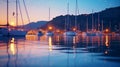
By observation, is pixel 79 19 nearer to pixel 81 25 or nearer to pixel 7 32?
pixel 81 25

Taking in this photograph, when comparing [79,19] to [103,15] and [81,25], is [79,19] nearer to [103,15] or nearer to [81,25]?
[81,25]

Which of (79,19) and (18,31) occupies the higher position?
(79,19)

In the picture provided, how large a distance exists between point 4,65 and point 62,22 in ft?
573

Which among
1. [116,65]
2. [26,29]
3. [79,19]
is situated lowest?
[116,65]

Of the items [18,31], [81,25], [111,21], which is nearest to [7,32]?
[18,31]

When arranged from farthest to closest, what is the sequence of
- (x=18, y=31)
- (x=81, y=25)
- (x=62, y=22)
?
(x=62, y=22) < (x=81, y=25) < (x=18, y=31)

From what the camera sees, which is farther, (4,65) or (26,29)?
(26,29)

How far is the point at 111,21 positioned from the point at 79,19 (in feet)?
67.9

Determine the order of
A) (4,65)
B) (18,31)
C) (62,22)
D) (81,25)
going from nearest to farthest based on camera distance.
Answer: (4,65) < (18,31) < (81,25) < (62,22)

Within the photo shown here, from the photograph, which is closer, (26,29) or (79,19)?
(26,29)

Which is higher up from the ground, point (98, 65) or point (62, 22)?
point (62, 22)

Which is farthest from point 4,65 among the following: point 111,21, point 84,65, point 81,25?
point 111,21

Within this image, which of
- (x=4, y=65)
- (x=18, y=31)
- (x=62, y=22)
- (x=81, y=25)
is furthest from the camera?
(x=62, y=22)

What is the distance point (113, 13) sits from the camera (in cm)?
19138
